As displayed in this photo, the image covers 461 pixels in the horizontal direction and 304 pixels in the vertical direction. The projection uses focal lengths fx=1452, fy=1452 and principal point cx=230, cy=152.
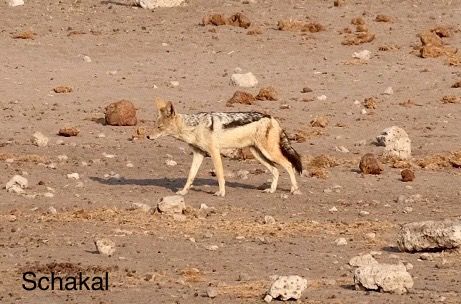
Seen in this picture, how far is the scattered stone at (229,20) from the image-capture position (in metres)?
29.1

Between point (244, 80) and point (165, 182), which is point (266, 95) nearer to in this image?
point (244, 80)

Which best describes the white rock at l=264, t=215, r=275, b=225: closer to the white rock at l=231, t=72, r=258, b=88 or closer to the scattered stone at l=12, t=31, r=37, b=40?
the white rock at l=231, t=72, r=258, b=88

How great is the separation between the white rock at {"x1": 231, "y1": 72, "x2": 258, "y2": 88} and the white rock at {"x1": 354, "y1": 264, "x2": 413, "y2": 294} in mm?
13891

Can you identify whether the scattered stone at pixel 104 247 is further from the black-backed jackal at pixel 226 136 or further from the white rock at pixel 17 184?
the black-backed jackal at pixel 226 136

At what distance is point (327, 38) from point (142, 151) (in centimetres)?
941

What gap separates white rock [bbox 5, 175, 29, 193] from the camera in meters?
16.5

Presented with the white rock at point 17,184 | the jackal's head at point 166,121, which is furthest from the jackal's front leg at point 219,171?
the white rock at point 17,184

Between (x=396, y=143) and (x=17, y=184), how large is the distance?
19.2 ft

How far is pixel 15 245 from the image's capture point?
13422mm

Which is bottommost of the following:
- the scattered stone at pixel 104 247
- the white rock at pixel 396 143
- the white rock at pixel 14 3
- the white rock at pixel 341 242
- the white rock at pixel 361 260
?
the white rock at pixel 14 3

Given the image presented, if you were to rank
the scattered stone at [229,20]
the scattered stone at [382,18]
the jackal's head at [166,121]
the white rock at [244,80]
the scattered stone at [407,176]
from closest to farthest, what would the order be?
1. the jackal's head at [166,121]
2. the scattered stone at [407,176]
3. the white rock at [244,80]
4. the scattered stone at [229,20]
5. the scattered stone at [382,18]

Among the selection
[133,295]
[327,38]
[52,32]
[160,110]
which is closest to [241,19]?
[327,38]

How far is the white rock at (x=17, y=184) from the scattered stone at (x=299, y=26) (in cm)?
1284

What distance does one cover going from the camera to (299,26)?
29.2 m
